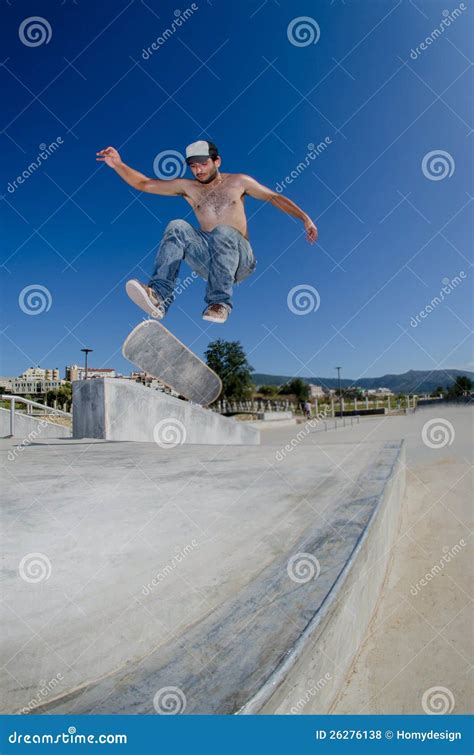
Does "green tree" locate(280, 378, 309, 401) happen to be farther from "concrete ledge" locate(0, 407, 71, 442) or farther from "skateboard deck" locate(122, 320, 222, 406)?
"skateboard deck" locate(122, 320, 222, 406)

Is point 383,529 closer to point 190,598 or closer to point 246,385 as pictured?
point 190,598

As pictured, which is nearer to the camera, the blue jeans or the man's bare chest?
the blue jeans

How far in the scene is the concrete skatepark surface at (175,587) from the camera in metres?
1.59

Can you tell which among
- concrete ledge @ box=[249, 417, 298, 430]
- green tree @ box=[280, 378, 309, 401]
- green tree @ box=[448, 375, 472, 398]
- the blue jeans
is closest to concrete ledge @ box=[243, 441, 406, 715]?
the blue jeans

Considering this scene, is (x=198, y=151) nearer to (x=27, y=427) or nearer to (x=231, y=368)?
(x=27, y=427)

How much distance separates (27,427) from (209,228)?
652 cm

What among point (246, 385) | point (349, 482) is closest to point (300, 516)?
point (349, 482)

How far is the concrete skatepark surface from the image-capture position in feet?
5.21

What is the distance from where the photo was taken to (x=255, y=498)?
3.46 m

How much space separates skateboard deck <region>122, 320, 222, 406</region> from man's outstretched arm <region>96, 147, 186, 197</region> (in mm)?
2162

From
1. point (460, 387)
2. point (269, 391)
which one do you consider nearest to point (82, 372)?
point (460, 387)

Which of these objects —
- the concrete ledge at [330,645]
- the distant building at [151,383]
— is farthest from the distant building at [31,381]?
the concrete ledge at [330,645]

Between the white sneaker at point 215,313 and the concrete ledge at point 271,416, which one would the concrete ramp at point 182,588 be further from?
the concrete ledge at point 271,416

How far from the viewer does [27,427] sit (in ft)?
32.6
